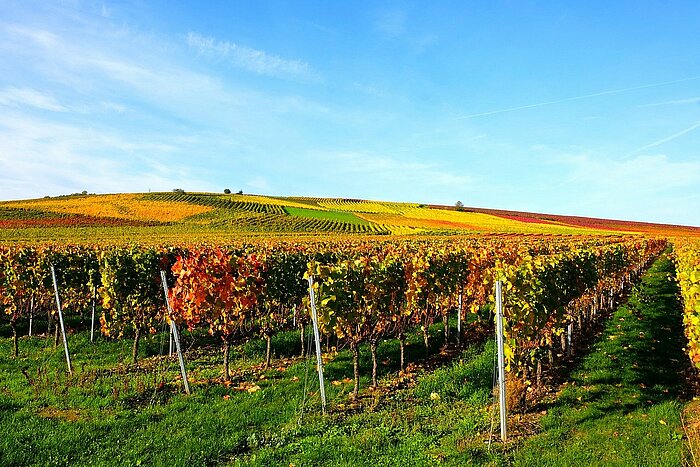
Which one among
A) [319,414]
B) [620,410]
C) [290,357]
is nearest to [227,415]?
[319,414]

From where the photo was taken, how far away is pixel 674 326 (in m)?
14.4

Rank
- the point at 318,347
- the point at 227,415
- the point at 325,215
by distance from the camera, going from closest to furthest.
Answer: the point at 227,415 < the point at 318,347 < the point at 325,215

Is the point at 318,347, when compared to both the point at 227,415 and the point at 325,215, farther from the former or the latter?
the point at 325,215

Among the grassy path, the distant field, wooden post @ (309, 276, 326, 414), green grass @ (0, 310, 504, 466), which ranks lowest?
green grass @ (0, 310, 504, 466)

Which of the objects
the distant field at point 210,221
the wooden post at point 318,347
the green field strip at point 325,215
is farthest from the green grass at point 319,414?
the green field strip at point 325,215

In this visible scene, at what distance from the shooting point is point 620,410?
7688 mm

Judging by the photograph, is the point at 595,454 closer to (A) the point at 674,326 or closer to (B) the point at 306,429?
(B) the point at 306,429

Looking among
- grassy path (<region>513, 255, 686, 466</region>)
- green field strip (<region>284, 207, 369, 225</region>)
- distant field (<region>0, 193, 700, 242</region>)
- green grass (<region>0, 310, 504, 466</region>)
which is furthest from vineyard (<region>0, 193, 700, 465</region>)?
green field strip (<region>284, 207, 369, 225</region>)

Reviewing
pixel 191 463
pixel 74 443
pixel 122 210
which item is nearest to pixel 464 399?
pixel 191 463

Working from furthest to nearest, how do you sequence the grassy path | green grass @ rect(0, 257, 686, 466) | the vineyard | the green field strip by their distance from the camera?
the green field strip, the vineyard, green grass @ rect(0, 257, 686, 466), the grassy path

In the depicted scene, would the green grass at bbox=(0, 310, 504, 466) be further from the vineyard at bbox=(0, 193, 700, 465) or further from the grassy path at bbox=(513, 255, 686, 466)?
the grassy path at bbox=(513, 255, 686, 466)

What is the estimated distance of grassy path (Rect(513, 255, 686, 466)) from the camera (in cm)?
614

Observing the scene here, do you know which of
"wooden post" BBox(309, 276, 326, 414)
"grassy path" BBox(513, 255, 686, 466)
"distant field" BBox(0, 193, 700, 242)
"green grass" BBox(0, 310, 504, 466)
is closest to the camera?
"grassy path" BBox(513, 255, 686, 466)

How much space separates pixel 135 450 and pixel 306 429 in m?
2.53
